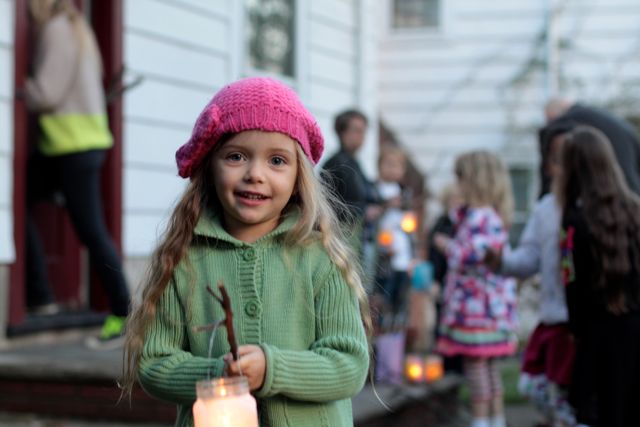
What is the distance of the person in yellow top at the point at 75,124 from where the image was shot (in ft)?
20.1

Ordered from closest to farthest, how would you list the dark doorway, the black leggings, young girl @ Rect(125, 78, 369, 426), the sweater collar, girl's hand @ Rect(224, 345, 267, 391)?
girl's hand @ Rect(224, 345, 267, 391) < young girl @ Rect(125, 78, 369, 426) < the sweater collar < the black leggings < the dark doorway

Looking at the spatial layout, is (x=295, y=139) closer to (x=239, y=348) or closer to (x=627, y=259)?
(x=239, y=348)

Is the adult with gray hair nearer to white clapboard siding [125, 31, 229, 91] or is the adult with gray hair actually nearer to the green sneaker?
the green sneaker

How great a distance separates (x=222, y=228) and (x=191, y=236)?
8 cm

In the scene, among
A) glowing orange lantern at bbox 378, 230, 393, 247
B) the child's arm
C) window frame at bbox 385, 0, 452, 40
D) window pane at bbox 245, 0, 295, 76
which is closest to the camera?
the child's arm

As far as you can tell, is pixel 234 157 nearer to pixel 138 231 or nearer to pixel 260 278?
pixel 260 278

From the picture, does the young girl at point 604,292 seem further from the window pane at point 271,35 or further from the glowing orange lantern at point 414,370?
the window pane at point 271,35

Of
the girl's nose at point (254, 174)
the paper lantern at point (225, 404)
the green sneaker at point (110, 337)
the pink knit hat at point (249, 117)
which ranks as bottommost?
the green sneaker at point (110, 337)

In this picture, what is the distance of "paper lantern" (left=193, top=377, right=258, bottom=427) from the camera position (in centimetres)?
212

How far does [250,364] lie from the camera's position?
2.34 meters

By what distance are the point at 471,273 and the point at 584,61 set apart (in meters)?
9.68

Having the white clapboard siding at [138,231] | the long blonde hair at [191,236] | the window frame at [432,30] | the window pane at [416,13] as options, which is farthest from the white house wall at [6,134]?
the window pane at [416,13]

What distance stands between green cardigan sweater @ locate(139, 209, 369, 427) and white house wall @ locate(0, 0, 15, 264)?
3.90 m

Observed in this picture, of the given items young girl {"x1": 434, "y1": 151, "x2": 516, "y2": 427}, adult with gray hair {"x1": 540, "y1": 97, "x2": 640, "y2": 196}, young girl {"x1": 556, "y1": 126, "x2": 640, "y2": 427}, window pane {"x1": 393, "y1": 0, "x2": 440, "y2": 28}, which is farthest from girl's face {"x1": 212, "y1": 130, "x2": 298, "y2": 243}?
window pane {"x1": 393, "y1": 0, "x2": 440, "y2": 28}
